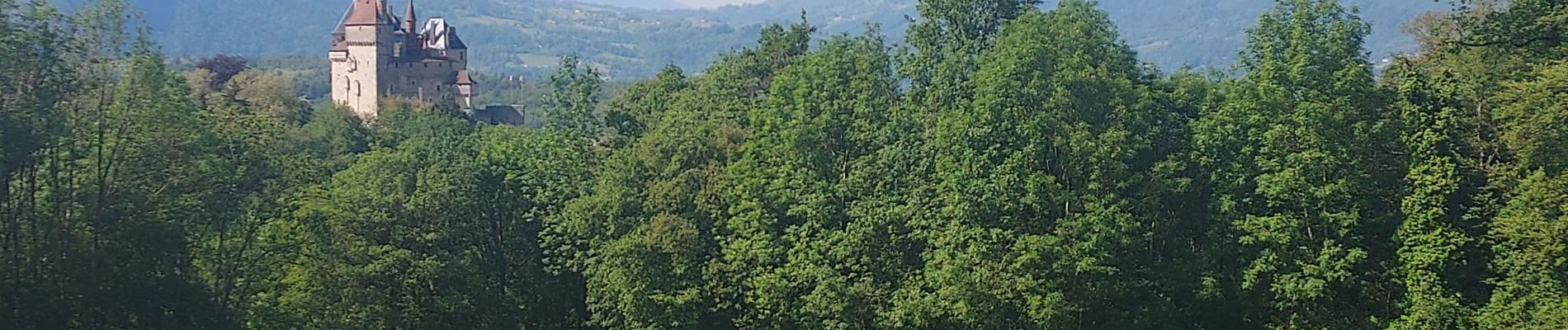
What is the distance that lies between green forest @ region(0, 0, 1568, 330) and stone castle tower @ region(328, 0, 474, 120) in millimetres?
70458

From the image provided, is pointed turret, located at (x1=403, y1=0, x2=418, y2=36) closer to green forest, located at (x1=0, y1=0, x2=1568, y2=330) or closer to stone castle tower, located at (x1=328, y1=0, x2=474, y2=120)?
stone castle tower, located at (x1=328, y1=0, x2=474, y2=120)

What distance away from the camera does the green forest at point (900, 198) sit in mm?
24797

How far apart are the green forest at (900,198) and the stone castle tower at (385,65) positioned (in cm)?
7046

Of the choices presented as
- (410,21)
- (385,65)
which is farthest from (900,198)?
(410,21)

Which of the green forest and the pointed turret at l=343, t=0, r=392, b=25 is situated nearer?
the green forest

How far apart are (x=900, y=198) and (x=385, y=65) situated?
3223 inches

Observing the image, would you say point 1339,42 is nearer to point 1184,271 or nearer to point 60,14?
point 1184,271

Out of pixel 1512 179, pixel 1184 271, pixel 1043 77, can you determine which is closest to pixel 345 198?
pixel 1043 77

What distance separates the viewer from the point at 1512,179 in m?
23.8

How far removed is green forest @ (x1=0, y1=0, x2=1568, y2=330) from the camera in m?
24.8

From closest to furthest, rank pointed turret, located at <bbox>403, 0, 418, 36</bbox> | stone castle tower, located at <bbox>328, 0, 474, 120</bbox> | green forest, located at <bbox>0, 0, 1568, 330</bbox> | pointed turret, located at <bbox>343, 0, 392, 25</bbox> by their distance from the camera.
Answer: green forest, located at <bbox>0, 0, 1568, 330</bbox> → pointed turret, located at <bbox>343, 0, 392, 25</bbox> → stone castle tower, located at <bbox>328, 0, 474, 120</bbox> → pointed turret, located at <bbox>403, 0, 418, 36</bbox>

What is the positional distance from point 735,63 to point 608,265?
8948 millimetres

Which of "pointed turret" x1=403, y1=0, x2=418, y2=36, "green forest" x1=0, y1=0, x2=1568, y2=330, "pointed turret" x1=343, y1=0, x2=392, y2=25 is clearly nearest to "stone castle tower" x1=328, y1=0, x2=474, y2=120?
"pointed turret" x1=343, y1=0, x2=392, y2=25

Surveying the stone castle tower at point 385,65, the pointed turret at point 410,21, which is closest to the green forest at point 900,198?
the stone castle tower at point 385,65
